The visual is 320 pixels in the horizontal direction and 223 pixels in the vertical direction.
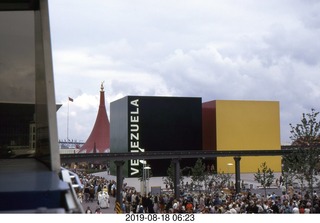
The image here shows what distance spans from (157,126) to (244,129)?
12.2m

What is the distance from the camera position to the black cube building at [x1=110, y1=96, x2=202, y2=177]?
55062 mm

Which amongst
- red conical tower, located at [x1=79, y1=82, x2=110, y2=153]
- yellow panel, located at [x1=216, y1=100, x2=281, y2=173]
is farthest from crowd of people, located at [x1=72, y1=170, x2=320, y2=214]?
red conical tower, located at [x1=79, y1=82, x2=110, y2=153]

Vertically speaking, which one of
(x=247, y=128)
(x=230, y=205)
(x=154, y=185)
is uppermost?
(x=247, y=128)

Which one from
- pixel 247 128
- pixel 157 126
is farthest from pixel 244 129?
pixel 157 126

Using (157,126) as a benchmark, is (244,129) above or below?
below

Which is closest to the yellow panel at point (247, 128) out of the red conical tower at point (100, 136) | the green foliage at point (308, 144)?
the red conical tower at point (100, 136)

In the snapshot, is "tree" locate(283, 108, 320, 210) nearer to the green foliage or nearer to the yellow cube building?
the green foliage

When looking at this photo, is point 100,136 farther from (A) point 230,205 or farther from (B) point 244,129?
(A) point 230,205

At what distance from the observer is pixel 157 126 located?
56688 mm

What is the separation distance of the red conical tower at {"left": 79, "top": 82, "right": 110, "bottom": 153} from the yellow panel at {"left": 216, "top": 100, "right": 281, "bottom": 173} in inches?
843

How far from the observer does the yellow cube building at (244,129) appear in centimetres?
5779

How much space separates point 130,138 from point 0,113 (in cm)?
4778

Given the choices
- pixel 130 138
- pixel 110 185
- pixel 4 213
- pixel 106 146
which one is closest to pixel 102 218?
pixel 4 213

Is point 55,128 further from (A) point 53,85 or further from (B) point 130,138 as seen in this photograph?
(B) point 130,138
